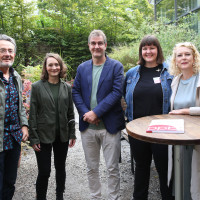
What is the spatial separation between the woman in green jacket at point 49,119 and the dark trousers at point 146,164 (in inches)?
30.3

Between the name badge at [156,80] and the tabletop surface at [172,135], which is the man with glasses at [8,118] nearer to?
the tabletop surface at [172,135]

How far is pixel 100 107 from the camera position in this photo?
7.48 feet

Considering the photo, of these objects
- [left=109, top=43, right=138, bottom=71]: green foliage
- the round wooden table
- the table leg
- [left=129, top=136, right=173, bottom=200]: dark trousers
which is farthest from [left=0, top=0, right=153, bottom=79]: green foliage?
the table leg

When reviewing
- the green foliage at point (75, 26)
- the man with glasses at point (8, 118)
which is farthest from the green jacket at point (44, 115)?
the green foliage at point (75, 26)

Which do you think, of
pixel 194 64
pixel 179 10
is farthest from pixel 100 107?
pixel 179 10

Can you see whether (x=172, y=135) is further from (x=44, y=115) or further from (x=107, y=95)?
(x=44, y=115)

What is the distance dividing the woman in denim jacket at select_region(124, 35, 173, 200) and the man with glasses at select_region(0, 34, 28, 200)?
113 centimetres

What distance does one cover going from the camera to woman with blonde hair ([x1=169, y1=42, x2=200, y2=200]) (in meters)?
2.01

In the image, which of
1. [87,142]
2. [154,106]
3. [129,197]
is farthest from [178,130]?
[129,197]

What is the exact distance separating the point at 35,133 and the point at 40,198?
0.75 meters

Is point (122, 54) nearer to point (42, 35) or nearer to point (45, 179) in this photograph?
point (42, 35)

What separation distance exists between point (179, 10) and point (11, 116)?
10.3m

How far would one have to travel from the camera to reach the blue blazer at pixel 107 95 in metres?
2.31

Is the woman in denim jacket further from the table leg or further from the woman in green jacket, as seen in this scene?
the woman in green jacket
